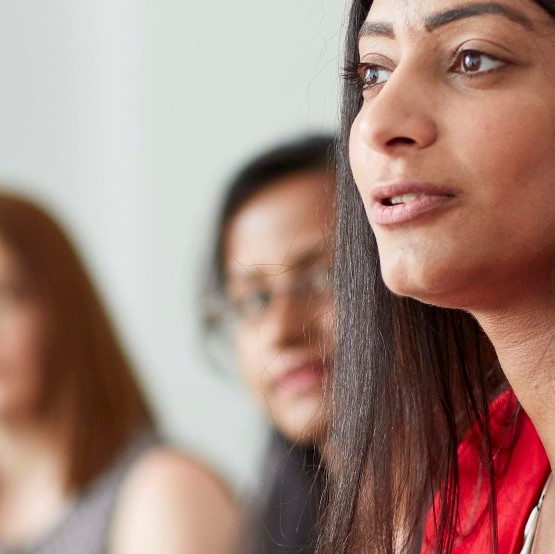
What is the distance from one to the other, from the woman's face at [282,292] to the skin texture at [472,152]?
22.2 inches

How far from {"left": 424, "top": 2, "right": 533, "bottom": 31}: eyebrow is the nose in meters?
0.04

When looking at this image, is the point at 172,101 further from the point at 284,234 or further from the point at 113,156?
the point at 284,234

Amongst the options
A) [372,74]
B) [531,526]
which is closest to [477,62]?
[372,74]

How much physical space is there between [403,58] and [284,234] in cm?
66

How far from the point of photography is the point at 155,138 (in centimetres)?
184

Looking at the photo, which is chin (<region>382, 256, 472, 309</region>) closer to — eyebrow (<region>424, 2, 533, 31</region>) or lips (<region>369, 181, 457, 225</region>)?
lips (<region>369, 181, 457, 225</region>)

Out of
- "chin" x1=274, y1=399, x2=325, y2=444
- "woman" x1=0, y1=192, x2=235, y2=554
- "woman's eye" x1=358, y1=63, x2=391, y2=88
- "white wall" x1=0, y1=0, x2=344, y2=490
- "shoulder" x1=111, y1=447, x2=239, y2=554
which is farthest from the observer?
"white wall" x1=0, y1=0, x2=344, y2=490

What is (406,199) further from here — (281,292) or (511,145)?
(281,292)

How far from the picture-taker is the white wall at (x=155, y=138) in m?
1.74

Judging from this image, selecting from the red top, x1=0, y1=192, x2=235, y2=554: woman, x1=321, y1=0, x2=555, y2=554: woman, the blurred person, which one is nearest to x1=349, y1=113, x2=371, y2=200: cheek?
x1=321, y1=0, x2=555, y2=554: woman

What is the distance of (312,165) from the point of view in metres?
1.52

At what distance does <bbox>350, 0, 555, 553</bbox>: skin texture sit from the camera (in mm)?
760

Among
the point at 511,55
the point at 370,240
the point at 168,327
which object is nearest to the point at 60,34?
the point at 168,327

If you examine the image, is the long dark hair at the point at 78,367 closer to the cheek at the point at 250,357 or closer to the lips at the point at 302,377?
the cheek at the point at 250,357
